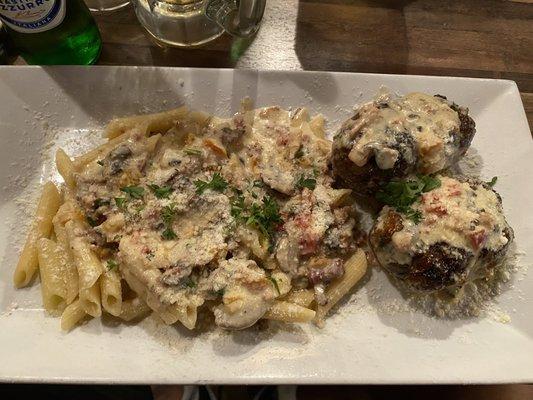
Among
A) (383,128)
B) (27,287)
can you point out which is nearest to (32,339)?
(27,287)

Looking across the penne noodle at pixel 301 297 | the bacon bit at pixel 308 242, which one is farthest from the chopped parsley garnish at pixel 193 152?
the penne noodle at pixel 301 297

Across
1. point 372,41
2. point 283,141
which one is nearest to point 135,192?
point 283,141

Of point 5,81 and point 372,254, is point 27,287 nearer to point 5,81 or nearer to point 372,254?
point 5,81

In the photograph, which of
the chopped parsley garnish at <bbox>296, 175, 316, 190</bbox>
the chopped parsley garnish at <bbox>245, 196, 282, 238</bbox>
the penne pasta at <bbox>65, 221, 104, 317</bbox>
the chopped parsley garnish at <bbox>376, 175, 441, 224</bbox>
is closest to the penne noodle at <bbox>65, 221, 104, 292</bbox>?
the penne pasta at <bbox>65, 221, 104, 317</bbox>

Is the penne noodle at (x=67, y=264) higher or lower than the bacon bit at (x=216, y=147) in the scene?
lower

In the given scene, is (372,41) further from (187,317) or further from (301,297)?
(187,317)

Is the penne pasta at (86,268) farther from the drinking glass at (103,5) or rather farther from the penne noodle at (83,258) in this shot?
the drinking glass at (103,5)

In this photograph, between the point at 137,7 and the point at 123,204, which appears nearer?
the point at 123,204
